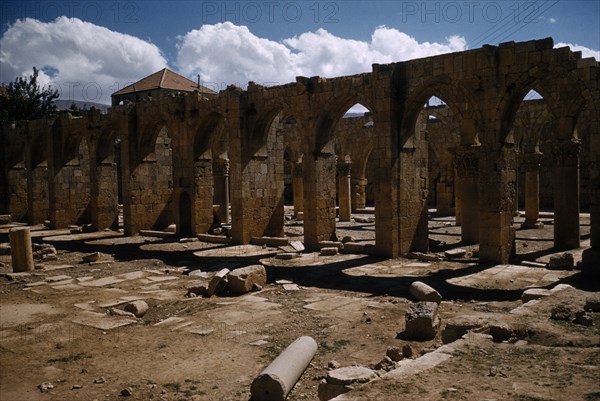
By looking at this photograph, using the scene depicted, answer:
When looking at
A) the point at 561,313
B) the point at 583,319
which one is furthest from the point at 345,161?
the point at 583,319

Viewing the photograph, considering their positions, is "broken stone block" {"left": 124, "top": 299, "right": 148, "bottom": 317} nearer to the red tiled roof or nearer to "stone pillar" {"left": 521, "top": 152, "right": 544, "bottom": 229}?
"stone pillar" {"left": 521, "top": 152, "right": 544, "bottom": 229}

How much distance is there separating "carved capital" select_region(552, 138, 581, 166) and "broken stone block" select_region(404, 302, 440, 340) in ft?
31.4

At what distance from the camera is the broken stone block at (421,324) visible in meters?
7.48

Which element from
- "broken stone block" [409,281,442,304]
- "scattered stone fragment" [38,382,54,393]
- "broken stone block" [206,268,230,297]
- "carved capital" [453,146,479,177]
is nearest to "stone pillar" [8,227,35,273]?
"broken stone block" [206,268,230,297]

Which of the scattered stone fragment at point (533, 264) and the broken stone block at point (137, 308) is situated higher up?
the scattered stone fragment at point (533, 264)

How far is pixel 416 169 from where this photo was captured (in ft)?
49.8

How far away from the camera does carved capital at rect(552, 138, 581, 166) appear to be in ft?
48.6

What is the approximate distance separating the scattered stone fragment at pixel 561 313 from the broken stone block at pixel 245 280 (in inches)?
236

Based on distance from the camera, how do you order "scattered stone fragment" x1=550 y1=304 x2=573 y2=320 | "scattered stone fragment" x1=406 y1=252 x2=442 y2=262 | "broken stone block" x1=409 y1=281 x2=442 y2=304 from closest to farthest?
"scattered stone fragment" x1=550 y1=304 x2=573 y2=320 → "broken stone block" x1=409 y1=281 x2=442 y2=304 → "scattered stone fragment" x1=406 y1=252 x2=442 y2=262

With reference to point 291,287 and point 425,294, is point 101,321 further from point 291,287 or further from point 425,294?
point 425,294

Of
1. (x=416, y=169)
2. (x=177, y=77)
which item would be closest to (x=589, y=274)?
(x=416, y=169)

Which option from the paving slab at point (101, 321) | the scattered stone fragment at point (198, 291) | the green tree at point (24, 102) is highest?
the green tree at point (24, 102)

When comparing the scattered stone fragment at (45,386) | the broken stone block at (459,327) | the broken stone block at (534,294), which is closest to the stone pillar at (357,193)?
the broken stone block at (534,294)

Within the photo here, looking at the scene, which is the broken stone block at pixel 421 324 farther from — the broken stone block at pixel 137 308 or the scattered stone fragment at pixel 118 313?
the scattered stone fragment at pixel 118 313
